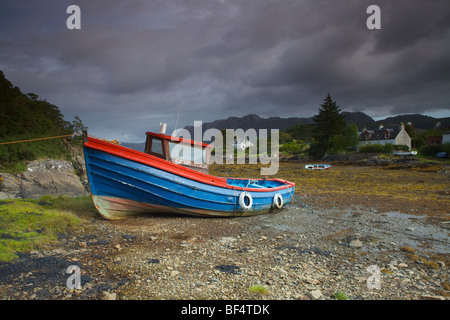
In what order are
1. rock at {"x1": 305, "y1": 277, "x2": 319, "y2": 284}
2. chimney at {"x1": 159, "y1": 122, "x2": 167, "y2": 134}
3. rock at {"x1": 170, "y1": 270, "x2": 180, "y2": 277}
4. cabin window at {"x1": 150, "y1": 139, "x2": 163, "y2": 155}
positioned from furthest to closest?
cabin window at {"x1": 150, "y1": 139, "x2": 163, "y2": 155} → chimney at {"x1": 159, "y1": 122, "x2": 167, "y2": 134} → rock at {"x1": 170, "y1": 270, "x2": 180, "y2": 277} → rock at {"x1": 305, "y1": 277, "x2": 319, "y2": 284}

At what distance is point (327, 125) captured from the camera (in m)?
64.1

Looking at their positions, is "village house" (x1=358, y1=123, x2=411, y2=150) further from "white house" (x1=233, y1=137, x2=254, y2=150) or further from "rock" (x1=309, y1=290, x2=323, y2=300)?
"rock" (x1=309, y1=290, x2=323, y2=300)

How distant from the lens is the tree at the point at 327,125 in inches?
2462

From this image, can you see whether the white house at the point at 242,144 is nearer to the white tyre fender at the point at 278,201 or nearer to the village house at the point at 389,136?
the village house at the point at 389,136

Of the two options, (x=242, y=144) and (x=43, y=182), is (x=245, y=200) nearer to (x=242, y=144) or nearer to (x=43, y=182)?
(x=43, y=182)

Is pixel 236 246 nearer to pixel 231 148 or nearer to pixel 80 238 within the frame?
pixel 80 238

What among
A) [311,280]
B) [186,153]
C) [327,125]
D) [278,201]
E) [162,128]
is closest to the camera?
[311,280]

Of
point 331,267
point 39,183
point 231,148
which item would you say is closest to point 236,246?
point 331,267

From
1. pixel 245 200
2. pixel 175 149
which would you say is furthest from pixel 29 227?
pixel 245 200

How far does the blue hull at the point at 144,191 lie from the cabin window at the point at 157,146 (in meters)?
1.50

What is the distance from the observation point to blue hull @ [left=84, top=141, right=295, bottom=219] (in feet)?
30.4

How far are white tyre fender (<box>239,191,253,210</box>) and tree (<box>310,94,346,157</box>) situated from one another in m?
54.4

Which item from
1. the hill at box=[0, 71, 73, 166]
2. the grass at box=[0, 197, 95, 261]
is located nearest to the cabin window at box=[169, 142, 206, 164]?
the grass at box=[0, 197, 95, 261]

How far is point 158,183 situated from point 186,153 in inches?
86.2
